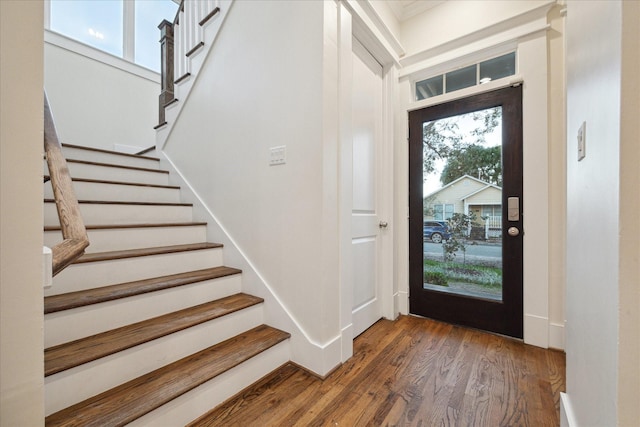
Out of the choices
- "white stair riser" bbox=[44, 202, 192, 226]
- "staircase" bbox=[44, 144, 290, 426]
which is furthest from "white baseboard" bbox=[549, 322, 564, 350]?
"white stair riser" bbox=[44, 202, 192, 226]

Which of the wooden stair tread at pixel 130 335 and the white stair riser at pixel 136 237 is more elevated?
the white stair riser at pixel 136 237

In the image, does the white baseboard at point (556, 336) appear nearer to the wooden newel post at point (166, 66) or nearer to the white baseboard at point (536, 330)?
the white baseboard at point (536, 330)

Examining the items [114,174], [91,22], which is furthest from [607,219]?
[91,22]

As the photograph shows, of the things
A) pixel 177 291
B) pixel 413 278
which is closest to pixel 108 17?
pixel 177 291

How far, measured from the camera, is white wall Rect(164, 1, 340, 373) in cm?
155

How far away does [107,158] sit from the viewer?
2.57 metres

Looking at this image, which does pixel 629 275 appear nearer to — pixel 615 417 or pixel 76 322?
pixel 615 417

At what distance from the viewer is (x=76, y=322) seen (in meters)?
1.21

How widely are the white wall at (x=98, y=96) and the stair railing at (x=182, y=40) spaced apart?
103 centimetres

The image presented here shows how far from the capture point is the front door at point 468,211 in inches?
78.6

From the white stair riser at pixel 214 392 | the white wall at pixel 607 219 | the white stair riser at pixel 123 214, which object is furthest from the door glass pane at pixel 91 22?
the white wall at pixel 607 219

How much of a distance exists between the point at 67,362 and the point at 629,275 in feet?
5.70

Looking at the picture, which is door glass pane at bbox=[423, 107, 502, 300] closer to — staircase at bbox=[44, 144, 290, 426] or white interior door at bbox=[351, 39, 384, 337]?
white interior door at bbox=[351, 39, 384, 337]

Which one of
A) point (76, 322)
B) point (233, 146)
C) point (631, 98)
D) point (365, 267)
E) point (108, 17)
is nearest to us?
point (631, 98)
